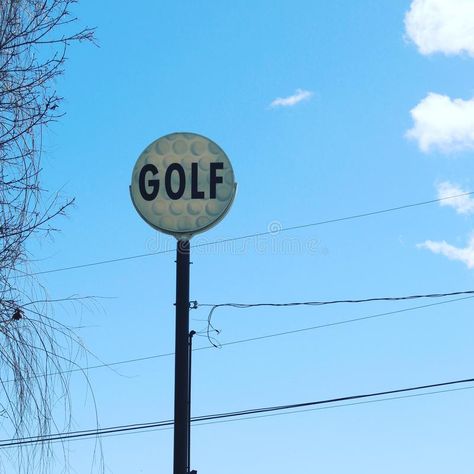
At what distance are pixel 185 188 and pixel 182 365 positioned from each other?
1537 mm

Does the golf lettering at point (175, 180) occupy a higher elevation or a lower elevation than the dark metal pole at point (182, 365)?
higher

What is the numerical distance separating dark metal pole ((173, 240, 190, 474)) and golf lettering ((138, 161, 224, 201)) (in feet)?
1.48

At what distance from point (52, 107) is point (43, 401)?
2.11 m

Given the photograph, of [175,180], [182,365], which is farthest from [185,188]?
[182,365]

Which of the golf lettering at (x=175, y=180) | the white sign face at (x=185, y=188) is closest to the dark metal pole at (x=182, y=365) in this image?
the white sign face at (x=185, y=188)

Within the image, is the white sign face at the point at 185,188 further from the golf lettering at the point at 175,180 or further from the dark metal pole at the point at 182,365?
the dark metal pole at the point at 182,365

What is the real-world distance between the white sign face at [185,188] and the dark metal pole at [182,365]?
0.23 metres

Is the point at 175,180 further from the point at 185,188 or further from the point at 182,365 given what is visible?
the point at 182,365

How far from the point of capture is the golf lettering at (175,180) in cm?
782

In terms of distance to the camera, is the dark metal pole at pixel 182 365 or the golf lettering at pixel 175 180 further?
the golf lettering at pixel 175 180

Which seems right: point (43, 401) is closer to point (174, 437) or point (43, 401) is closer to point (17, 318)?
point (17, 318)

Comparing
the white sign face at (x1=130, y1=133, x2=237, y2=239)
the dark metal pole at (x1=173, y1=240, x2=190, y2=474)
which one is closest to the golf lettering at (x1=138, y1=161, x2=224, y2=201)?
the white sign face at (x1=130, y1=133, x2=237, y2=239)

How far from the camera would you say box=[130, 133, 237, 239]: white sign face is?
25.8 ft

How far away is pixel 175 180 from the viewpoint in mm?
7809
